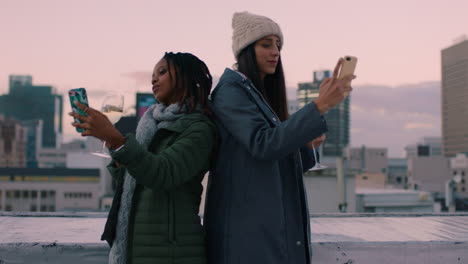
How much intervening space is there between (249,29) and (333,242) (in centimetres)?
157

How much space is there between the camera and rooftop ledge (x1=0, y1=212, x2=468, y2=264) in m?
3.27

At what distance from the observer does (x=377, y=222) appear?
4.45 meters

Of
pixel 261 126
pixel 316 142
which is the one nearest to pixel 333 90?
pixel 261 126

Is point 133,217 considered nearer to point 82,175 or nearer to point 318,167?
point 318,167

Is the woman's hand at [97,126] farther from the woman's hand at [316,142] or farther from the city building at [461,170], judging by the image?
the city building at [461,170]

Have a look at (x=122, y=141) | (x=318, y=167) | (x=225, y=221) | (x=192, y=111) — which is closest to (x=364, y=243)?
(x=318, y=167)

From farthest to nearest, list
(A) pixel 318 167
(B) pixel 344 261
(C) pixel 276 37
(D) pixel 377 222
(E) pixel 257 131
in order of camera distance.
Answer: (D) pixel 377 222 < (B) pixel 344 261 < (A) pixel 318 167 < (C) pixel 276 37 < (E) pixel 257 131

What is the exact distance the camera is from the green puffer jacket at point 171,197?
224cm

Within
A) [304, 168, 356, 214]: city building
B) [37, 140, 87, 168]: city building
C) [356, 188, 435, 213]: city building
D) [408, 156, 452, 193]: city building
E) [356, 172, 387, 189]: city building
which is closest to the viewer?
[304, 168, 356, 214]: city building

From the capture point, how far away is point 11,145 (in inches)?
6668

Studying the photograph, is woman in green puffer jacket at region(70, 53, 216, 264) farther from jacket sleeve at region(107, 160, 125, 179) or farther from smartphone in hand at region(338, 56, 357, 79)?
smartphone in hand at region(338, 56, 357, 79)

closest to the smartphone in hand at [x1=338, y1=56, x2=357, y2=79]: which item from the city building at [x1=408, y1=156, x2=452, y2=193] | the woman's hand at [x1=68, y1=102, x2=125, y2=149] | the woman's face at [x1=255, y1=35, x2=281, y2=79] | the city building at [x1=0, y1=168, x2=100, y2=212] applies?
the woman's face at [x1=255, y1=35, x2=281, y2=79]

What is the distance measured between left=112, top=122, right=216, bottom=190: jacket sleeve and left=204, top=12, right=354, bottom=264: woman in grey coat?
0.12 m

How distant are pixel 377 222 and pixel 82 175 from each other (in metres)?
102
